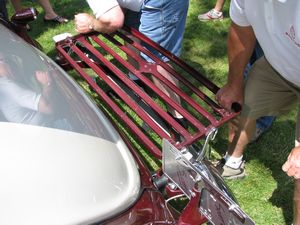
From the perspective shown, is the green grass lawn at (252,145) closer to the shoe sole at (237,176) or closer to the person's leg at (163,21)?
the shoe sole at (237,176)

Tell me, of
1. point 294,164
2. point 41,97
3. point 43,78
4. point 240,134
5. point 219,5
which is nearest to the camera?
point 294,164

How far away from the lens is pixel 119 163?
6.07ft

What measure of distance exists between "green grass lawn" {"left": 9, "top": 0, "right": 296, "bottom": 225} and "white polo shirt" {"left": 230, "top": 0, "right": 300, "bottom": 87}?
931 mm

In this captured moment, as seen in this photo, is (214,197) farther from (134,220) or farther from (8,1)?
(8,1)

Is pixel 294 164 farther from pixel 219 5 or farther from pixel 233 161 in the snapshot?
pixel 219 5

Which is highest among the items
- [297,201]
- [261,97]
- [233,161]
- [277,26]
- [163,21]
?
[277,26]

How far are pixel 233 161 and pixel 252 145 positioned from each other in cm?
40

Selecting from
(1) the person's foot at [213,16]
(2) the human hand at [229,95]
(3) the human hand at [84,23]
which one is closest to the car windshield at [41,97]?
(3) the human hand at [84,23]

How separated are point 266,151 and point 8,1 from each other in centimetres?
356

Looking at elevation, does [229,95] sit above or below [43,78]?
below

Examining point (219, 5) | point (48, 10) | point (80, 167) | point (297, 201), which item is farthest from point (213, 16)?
point (80, 167)

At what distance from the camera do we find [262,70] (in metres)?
2.65

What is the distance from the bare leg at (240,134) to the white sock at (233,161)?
0.02 meters

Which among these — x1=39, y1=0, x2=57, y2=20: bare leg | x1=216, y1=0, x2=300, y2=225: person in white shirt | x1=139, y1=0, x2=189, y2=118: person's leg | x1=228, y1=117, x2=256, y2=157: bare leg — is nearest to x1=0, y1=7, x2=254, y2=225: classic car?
x1=216, y1=0, x2=300, y2=225: person in white shirt
